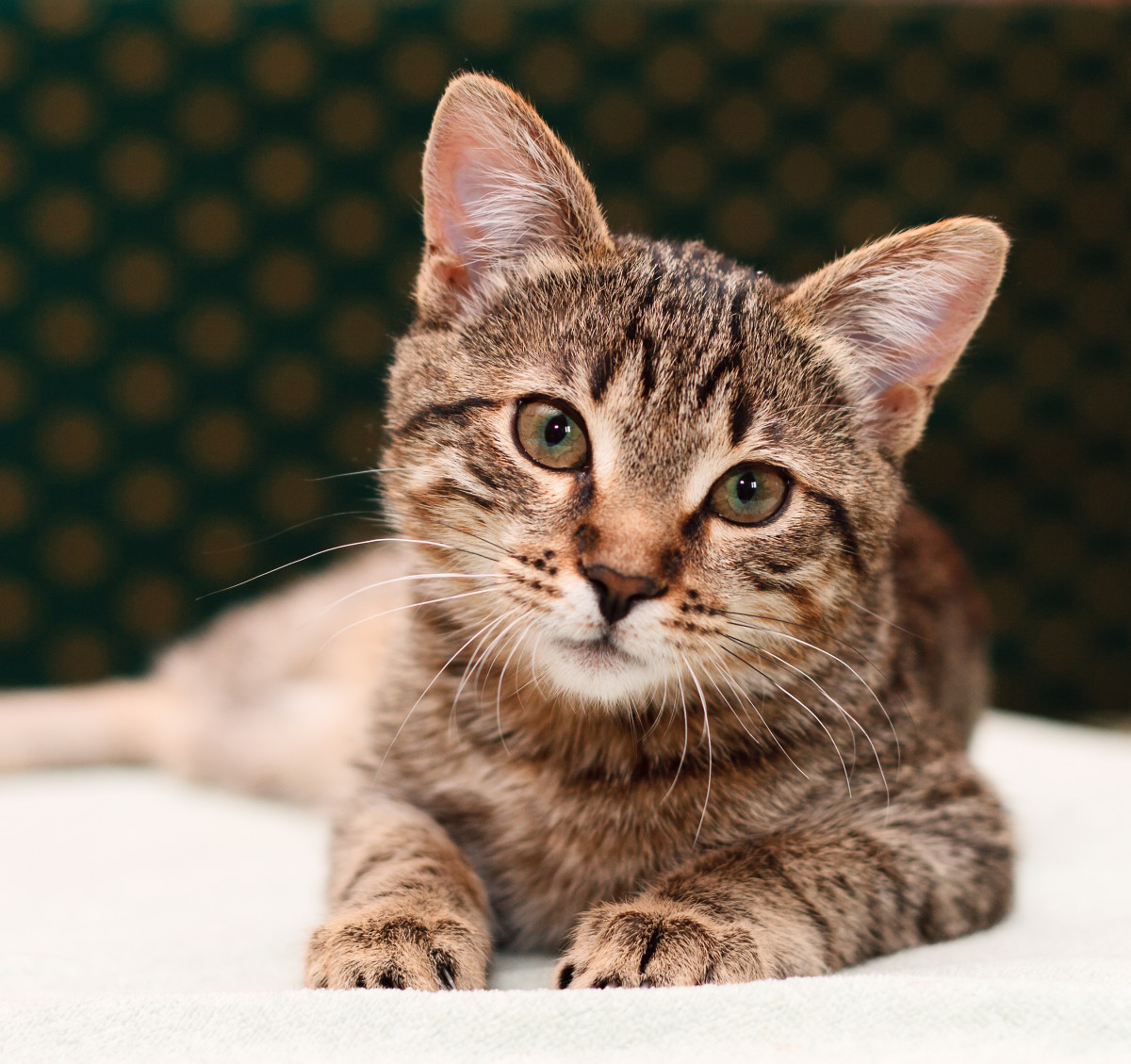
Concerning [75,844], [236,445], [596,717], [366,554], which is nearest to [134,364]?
[236,445]

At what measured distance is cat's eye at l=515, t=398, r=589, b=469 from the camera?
38.8 inches

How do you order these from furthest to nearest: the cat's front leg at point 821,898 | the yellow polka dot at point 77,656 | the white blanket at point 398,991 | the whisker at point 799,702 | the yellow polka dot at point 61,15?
the yellow polka dot at point 77,656
the yellow polka dot at point 61,15
the whisker at point 799,702
the cat's front leg at point 821,898
the white blanket at point 398,991

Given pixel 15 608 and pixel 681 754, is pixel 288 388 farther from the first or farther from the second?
pixel 681 754

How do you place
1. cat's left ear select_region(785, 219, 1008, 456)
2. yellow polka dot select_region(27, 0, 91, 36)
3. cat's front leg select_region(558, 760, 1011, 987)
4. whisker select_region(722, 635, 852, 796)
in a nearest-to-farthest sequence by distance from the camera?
cat's front leg select_region(558, 760, 1011, 987), whisker select_region(722, 635, 852, 796), cat's left ear select_region(785, 219, 1008, 456), yellow polka dot select_region(27, 0, 91, 36)

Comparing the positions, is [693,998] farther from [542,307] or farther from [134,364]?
[134,364]

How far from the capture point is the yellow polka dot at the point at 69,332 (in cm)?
243

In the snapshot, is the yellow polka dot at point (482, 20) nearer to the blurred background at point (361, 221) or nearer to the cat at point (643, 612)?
the blurred background at point (361, 221)

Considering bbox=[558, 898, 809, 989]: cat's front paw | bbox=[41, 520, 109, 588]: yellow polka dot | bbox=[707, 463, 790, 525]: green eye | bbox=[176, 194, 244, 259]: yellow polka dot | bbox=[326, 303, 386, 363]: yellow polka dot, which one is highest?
bbox=[176, 194, 244, 259]: yellow polka dot

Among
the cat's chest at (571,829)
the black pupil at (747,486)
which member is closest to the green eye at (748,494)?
the black pupil at (747,486)

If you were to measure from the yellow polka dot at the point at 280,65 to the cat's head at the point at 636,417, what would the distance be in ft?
5.16

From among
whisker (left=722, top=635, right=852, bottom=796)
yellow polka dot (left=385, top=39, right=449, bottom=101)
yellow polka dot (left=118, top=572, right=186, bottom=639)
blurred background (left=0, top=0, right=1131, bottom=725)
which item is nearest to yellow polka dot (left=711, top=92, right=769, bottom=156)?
blurred background (left=0, top=0, right=1131, bottom=725)

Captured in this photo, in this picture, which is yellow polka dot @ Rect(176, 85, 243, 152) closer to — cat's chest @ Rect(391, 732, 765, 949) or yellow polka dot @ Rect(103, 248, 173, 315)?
yellow polka dot @ Rect(103, 248, 173, 315)

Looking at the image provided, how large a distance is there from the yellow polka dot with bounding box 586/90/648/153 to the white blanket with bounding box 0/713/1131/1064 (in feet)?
5.74

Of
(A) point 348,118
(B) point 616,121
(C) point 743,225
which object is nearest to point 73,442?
(A) point 348,118
